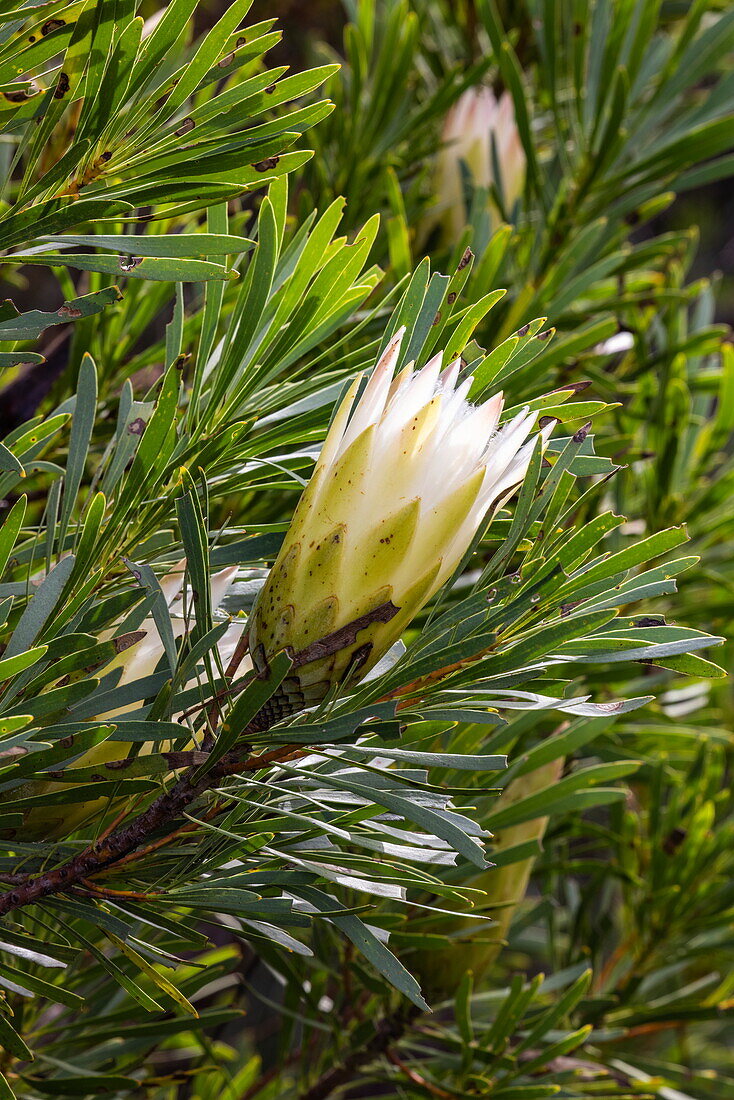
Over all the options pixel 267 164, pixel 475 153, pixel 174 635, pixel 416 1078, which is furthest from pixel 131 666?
pixel 475 153

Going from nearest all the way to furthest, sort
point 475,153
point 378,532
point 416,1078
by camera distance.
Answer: point 378,532
point 416,1078
point 475,153

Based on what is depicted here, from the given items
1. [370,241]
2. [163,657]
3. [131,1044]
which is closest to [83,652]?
[163,657]

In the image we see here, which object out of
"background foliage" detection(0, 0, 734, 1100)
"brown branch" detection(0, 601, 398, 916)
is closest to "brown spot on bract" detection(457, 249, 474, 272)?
"background foliage" detection(0, 0, 734, 1100)

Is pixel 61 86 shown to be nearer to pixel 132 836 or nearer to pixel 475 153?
pixel 132 836

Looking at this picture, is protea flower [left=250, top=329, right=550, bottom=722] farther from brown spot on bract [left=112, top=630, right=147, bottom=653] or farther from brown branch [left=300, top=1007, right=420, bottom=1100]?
brown branch [left=300, top=1007, right=420, bottom=1100]

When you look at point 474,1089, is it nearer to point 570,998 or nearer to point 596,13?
point 570,998
